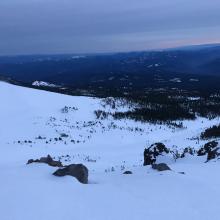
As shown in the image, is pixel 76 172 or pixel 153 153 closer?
pixel 76 172

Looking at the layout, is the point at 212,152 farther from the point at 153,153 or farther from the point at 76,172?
the point at 76,172

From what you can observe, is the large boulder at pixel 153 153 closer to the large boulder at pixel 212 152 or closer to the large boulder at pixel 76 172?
the large boulder at pixel 212 152

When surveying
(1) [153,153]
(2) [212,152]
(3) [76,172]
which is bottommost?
(1) [153,153]

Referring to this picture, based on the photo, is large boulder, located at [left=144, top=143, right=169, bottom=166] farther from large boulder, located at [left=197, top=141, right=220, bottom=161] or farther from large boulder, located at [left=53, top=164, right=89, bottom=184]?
large boulder, located at [left=53, top=164, right=89, bottom=184]

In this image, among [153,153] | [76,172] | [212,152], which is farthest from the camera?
[153,153]

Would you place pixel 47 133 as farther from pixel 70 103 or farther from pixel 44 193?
pixel 44 193

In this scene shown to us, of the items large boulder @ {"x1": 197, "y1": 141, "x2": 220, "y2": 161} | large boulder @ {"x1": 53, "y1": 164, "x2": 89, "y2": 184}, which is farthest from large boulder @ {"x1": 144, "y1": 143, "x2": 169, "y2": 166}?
large boulder @ {"x1": 53, "y1": 164, "x2": 89, "y2": 184}

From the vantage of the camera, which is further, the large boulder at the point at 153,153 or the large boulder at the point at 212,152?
the large boulder at the point at 153,153

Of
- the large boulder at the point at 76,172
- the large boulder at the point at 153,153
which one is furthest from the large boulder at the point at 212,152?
the large boulder at the point at 76,172

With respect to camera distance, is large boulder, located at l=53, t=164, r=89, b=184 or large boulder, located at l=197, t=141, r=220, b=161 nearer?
large boulder, located at l=53, t=164, r=89, b=184

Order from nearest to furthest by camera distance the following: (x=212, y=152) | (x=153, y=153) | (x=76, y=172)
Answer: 1. (x=76, y=172)
2. (x=212, y=152)
3. (x=153, y=153)

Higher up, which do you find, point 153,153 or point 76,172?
point 76,172

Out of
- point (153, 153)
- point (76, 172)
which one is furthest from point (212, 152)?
point (76, 172)

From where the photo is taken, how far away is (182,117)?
62625mm
